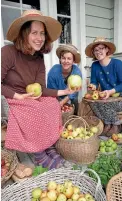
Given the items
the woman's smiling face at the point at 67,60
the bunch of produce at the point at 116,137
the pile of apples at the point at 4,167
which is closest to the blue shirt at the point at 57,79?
the woman's smiling face at the point at 67,60

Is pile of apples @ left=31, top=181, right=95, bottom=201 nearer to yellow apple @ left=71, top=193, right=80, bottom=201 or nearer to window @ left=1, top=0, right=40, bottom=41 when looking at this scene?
yellow apple @ left=71, top=193, right=80, bottom=201

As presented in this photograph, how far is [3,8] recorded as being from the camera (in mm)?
2811

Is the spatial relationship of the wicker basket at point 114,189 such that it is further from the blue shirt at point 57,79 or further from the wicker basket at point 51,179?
the blue shirt at point 57,79

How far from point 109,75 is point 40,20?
127cm

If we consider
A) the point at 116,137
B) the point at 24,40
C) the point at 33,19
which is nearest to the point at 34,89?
the point at 24,40

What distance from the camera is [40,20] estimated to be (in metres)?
1.69

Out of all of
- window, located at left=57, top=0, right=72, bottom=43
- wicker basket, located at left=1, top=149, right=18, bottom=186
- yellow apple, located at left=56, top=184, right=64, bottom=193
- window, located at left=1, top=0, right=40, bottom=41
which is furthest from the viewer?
window, located at left=57, top=0, right=72, bottom=43

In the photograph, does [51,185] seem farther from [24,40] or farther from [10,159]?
[24,40]

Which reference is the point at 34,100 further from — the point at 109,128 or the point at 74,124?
the point at 109,128

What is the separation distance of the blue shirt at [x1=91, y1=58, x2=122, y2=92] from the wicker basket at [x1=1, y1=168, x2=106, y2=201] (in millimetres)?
1405

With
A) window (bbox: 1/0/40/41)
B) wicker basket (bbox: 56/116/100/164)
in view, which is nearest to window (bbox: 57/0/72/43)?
window (bbox: 1/0/40/41)

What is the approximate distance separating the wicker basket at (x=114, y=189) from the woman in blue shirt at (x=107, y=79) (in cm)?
120

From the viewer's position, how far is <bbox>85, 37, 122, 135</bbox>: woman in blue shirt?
2428 millimetres

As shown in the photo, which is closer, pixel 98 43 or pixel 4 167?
pixel 4 167
